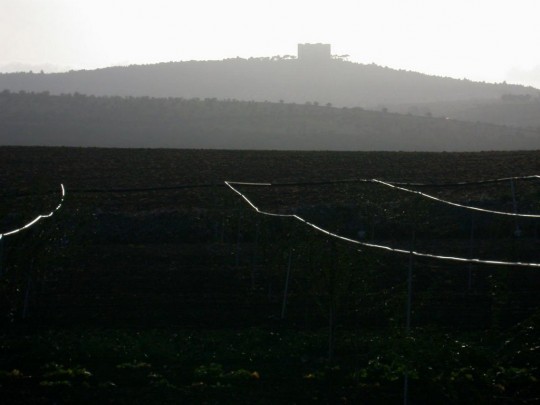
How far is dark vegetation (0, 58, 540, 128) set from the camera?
92.7 meters

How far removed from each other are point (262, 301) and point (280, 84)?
87.7 m

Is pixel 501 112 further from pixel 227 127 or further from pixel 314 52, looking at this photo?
pixel 314 52

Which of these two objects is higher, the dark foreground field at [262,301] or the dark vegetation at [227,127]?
the dark vegetation at [227,127]

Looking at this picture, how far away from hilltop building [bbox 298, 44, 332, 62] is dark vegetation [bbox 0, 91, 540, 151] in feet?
162

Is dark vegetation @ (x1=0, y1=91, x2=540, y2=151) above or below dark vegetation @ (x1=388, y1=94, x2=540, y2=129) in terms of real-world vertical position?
below

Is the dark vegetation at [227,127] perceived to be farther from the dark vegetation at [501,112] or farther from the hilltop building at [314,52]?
the hilltop building at [314,52]

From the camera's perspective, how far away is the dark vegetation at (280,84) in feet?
304

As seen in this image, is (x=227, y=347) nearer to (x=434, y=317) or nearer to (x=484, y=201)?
(x=434, y=317)

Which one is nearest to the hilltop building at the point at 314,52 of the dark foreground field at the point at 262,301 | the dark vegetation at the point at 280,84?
the dark vegetation at the point at 280,84

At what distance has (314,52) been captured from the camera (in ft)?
346

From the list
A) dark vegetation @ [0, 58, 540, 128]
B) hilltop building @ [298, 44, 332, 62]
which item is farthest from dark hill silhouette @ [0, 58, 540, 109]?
hilltop building @ [298, 44, 332, 62]

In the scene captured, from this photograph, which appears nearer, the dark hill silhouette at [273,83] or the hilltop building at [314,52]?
the dark hill silhouette at [273,83]

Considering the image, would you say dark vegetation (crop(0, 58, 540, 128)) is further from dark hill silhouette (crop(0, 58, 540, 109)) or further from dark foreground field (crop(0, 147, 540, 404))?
dark foreground field (crop(0, 147, 540, 404))

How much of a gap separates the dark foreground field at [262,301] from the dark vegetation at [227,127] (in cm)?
2048
